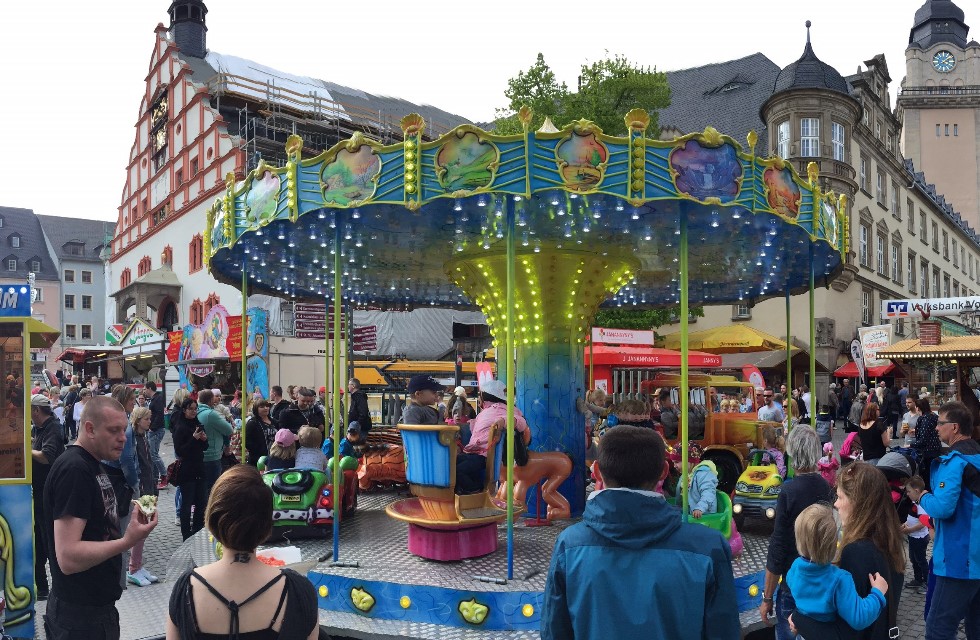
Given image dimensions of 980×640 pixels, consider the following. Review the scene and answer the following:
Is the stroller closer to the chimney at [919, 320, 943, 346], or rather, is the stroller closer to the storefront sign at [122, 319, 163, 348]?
the chimney at [919, 320, 943, 346]

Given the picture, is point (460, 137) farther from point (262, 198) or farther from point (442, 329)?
point (442, 329)

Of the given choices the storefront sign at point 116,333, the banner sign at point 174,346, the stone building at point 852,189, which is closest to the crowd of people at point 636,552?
the stone building at point 852,189

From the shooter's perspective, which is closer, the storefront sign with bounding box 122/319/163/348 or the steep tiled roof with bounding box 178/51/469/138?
the storefront sign with bounding box 122/319/163/348

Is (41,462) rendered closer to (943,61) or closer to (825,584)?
(825,584)

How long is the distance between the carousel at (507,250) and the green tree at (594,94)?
1112 centimetres

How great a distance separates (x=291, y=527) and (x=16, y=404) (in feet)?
9.81

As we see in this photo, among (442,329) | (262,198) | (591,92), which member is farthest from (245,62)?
(262,198)

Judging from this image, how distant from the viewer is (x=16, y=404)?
549 cm

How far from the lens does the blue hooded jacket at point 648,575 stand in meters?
2.33

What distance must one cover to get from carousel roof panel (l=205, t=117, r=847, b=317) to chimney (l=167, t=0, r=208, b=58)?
33685mm

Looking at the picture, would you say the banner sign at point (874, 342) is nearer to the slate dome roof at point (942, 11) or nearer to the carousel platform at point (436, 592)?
the carousel platform at point (436, 592)

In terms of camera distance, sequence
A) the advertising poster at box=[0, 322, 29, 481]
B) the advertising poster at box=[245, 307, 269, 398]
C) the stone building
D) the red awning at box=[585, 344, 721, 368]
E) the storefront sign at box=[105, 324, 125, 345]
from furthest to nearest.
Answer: the storefront sign at box=[105, 324, 125, 345] < the stone building < the advertising poster at box=[245, 307, 269, 398] < the red awning at box=[585, 344, 721, 368] < the advertising poster at box=[0, 322, 29, 481]

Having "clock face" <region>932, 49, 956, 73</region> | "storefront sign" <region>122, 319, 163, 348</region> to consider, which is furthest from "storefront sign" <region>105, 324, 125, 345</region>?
"clock face" <region>932, 49, 956, 73</region>

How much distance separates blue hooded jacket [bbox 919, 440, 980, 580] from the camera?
4.53 metres
